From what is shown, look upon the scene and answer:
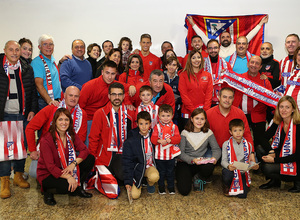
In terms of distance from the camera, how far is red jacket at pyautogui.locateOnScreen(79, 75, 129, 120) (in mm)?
3462

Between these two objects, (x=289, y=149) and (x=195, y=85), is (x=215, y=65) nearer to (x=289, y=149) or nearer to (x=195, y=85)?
(x=195, y=85)

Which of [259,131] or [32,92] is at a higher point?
[32,92]

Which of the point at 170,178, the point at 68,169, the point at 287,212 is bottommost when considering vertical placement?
the point at 287,212

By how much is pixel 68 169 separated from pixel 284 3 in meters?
5.45

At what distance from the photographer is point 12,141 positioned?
302cm

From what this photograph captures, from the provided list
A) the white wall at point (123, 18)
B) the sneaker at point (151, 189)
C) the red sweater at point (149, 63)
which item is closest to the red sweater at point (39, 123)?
the sneaker at point (151, 189)

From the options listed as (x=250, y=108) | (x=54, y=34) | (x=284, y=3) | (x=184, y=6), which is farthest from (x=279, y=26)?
(x=54, y=34)

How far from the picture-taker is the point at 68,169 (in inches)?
110

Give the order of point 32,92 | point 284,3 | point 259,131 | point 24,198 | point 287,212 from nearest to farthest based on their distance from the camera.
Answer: point 287,212, point 24,198, point 32,92, point 259,131, point 284,3

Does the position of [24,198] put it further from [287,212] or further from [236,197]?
[287,212]

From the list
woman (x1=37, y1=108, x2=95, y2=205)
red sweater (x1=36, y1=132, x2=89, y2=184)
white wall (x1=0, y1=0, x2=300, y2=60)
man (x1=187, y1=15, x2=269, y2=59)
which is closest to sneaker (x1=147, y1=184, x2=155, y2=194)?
woman (x1=37, y1=108, x2=95, y2=205)

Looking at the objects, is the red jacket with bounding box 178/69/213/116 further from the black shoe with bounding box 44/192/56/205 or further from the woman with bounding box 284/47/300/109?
the black shoe with bounding box 44/192/56/205

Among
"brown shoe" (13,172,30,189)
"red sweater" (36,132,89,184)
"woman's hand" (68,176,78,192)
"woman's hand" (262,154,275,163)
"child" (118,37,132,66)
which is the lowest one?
"brown shoe" (13,172,30,189)

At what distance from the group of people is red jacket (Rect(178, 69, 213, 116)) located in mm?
14
